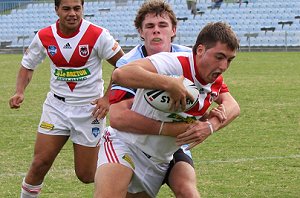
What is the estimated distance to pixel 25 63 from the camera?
7.21m

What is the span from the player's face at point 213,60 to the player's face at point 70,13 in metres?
2.31

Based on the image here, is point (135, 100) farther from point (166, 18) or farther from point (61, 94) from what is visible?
point (61, 94)

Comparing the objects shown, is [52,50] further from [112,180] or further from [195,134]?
[195,134]

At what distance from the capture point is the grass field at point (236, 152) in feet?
25.6

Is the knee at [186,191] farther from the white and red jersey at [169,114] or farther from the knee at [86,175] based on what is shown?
the knee at [86,175]

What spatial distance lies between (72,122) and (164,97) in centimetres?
242

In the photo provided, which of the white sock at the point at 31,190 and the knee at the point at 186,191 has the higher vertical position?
the knee at the point at 186,191

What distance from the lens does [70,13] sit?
6.84m

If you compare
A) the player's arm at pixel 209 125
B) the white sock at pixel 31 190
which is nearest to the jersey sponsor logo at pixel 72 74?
the white sock at pixel 31 190

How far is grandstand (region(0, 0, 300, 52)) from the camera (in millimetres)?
33500

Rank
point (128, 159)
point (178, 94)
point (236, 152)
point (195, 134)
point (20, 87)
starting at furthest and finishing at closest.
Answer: point (236, 152) → point (20, 87) → point (128, 159) → point (195, 134) → point (178, 94)

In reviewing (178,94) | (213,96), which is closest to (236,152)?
(213,96)

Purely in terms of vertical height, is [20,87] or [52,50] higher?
[52,50]

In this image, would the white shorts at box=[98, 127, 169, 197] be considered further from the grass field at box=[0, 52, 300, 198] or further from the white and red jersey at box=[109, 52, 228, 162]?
the grass field at box=[0, 52, 300, 198]
